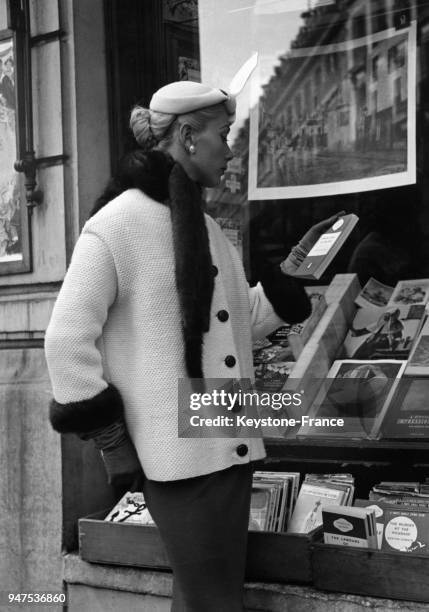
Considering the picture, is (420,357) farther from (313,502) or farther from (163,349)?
(163,349)

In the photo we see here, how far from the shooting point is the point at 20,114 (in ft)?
12.7

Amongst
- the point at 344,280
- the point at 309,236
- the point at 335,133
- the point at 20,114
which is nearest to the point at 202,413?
the point at 309,236

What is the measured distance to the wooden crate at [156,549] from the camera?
3156 mm

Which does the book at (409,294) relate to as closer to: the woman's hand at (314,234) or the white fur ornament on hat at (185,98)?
the woman's hand at (314,234)

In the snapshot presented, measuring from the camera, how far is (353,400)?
3.48 m

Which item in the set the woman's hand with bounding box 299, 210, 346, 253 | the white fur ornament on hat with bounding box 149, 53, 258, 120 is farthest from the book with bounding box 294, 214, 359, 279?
the white fur ornament on hat with bounding box 149, 53, 258, 120

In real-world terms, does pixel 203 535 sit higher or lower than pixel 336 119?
lower

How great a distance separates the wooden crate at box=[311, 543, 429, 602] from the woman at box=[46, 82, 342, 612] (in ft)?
1.95

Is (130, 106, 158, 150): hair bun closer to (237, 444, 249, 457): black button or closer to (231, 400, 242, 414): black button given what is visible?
(231, 400, 242, 414): black button

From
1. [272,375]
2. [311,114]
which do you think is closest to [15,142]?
[311,114]

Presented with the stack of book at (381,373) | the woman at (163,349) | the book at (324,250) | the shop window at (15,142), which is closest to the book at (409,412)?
the stack of book at (381,373)

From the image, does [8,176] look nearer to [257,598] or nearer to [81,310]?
[81,310]

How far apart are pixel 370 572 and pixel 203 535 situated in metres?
0.82

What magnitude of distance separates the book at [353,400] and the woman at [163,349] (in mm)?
880
